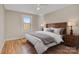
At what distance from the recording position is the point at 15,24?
1545 millimetres

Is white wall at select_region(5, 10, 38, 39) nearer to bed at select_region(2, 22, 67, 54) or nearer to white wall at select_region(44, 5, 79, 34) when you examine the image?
bed at select_region(2, 22, 67, 54)

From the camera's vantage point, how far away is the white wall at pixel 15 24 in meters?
1.45

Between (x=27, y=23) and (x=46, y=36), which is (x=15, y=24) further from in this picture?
(x=46, y=36)

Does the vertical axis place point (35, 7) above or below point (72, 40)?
above

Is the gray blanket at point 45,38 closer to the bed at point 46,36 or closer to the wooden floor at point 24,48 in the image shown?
the bed at point 46,36

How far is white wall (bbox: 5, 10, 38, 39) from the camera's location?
1446 mm

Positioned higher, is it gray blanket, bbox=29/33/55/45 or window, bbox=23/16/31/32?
window, bbox=23/16/31/32

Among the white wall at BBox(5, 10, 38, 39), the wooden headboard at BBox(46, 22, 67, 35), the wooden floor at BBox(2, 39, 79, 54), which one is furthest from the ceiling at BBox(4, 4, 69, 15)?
the wooden floor at BBox(2, 39, 79, 54)

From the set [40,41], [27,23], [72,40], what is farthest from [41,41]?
[72,40]

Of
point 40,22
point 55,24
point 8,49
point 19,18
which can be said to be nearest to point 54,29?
point 55,24

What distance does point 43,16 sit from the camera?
159cm

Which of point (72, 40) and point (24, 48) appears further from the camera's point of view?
point (72, 40)
